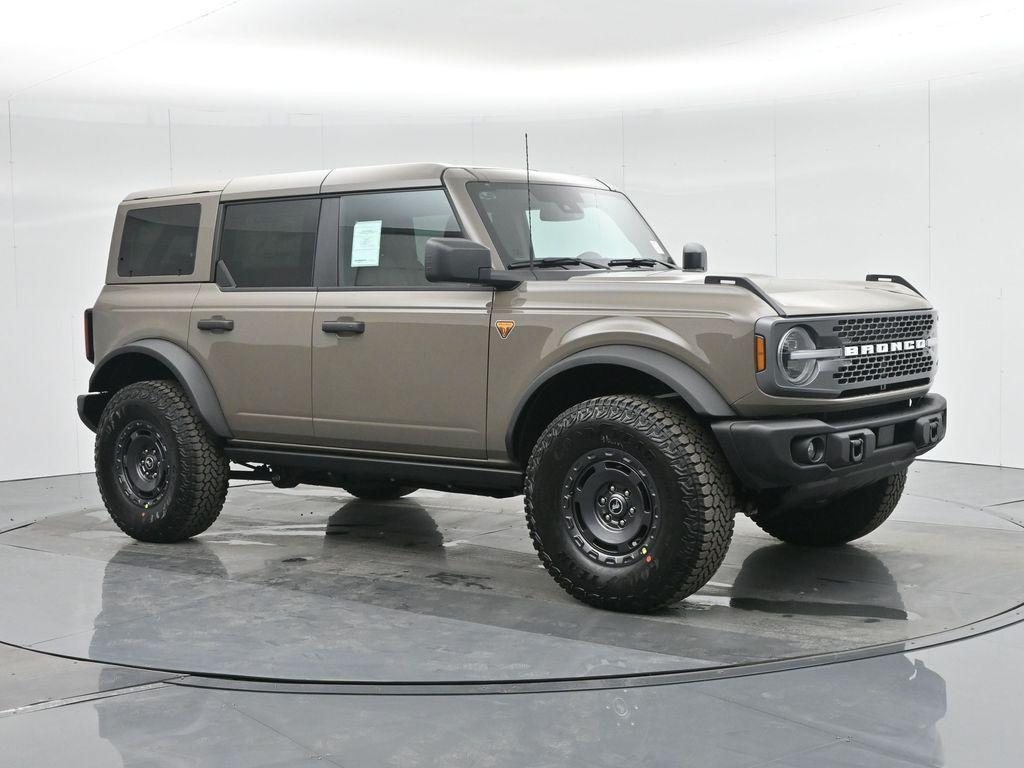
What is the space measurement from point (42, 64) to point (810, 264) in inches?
249

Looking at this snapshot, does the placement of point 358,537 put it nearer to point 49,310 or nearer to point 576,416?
point 576,416

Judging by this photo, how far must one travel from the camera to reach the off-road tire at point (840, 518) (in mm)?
5926

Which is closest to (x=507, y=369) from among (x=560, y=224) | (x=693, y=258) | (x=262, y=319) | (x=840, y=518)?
(x=560, y=224)

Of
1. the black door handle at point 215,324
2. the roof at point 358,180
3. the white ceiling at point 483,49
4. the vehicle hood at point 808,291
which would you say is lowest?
the black door handle at point 215,324

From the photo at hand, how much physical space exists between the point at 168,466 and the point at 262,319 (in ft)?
3.47

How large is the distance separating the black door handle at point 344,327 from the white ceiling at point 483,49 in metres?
2.75

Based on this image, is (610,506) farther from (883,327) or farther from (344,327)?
(344,327)

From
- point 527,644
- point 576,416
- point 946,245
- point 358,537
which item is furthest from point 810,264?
point 527,644

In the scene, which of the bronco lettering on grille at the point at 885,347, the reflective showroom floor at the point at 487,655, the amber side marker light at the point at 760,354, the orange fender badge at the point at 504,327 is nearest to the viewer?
the reflective showroom floor at the point at 487,655

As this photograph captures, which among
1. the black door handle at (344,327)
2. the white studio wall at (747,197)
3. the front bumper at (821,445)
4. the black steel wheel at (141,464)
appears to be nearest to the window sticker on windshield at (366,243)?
the black door handle at (344,327)

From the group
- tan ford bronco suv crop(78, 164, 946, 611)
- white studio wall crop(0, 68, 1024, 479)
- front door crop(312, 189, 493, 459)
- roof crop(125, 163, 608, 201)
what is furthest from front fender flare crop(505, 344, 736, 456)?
white studio wall crop(0, 68, 1024, 479)

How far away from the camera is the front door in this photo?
17.7 ft

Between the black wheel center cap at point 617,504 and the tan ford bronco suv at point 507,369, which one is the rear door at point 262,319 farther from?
the black wheel center cap at point 617,504

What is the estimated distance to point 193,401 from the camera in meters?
6.41
